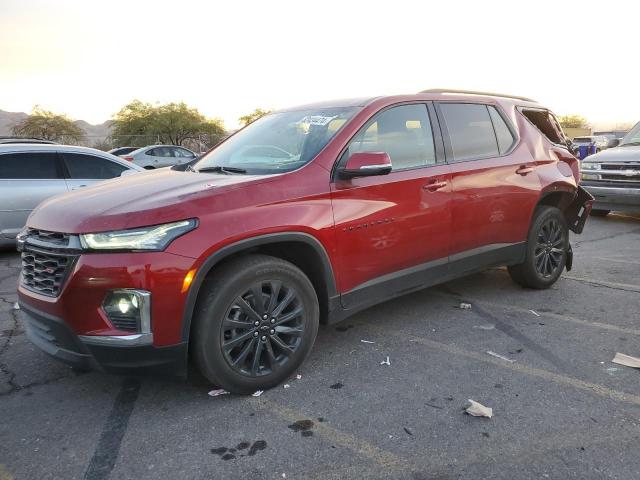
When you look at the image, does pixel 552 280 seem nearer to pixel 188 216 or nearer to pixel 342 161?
pixel 342 161

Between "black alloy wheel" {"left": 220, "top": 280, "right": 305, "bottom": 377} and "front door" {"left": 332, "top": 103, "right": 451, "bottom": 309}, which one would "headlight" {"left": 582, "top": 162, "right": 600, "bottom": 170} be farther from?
"black alloy wheel" {"left": 220, "top": 280, "right": 305, "bottom": 377}

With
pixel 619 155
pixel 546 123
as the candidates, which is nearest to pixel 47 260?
pixel 546 123

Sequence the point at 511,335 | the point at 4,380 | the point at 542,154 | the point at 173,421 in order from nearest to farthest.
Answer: the point at 173,421, the point at 4,380, the point at 511,335, the point at 542,154

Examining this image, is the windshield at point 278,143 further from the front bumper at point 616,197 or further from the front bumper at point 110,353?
the front bumper at point 616,197

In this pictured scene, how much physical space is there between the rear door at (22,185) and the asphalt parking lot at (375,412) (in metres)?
2.97

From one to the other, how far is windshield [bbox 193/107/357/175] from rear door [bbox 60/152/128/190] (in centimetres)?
371

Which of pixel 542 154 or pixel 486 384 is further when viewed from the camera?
pixel 542 154

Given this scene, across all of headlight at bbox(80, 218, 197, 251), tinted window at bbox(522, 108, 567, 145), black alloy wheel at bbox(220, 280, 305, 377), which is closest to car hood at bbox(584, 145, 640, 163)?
tinted window at bbox(522, 108, 567, 145)

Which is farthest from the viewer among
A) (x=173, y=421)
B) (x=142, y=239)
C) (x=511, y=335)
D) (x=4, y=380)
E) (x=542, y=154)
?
(x=542, y=154)

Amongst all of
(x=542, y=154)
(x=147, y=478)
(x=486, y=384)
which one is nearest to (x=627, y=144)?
(x=542, y=154)

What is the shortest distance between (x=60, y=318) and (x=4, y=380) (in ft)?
3.48

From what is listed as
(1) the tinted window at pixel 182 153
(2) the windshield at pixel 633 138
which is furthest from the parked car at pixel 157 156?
(2) the windshield at pixel 633 138

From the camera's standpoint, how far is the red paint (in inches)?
104

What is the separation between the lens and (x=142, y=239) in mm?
2633
